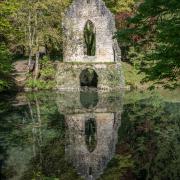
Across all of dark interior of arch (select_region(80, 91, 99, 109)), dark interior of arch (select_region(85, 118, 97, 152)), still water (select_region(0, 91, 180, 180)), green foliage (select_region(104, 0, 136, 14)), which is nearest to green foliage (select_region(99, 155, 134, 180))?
still water (select_region(0, 91, 180, 180))

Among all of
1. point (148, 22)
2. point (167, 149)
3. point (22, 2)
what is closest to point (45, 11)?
point (22, 2)

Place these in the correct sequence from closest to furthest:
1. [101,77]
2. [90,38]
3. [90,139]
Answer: [90,139]
[101,77]
[90,38]

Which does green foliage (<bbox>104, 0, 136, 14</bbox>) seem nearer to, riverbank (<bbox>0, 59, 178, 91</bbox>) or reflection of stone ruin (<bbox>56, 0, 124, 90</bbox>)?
reflection of stone ruin (<bbox>56, 0, 124, 90</bbox>)

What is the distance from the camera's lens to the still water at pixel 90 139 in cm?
1611

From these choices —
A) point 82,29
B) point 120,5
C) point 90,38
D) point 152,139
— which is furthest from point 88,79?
point 152,139

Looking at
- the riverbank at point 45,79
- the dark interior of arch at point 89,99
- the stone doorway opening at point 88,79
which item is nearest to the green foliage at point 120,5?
the stone doorway opening at point 88,79

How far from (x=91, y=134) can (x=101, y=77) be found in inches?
937

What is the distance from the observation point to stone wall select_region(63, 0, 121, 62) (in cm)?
4978

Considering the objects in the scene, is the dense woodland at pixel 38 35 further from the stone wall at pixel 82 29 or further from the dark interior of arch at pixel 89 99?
the dark interior of arch at pixel 89 99

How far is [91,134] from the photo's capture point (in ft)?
76.5

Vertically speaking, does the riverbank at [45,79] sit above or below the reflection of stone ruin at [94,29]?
below

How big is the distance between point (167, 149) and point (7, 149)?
22.2 feet

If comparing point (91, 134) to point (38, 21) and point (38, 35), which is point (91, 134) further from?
point (38, 21)

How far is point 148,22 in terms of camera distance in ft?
42.1
